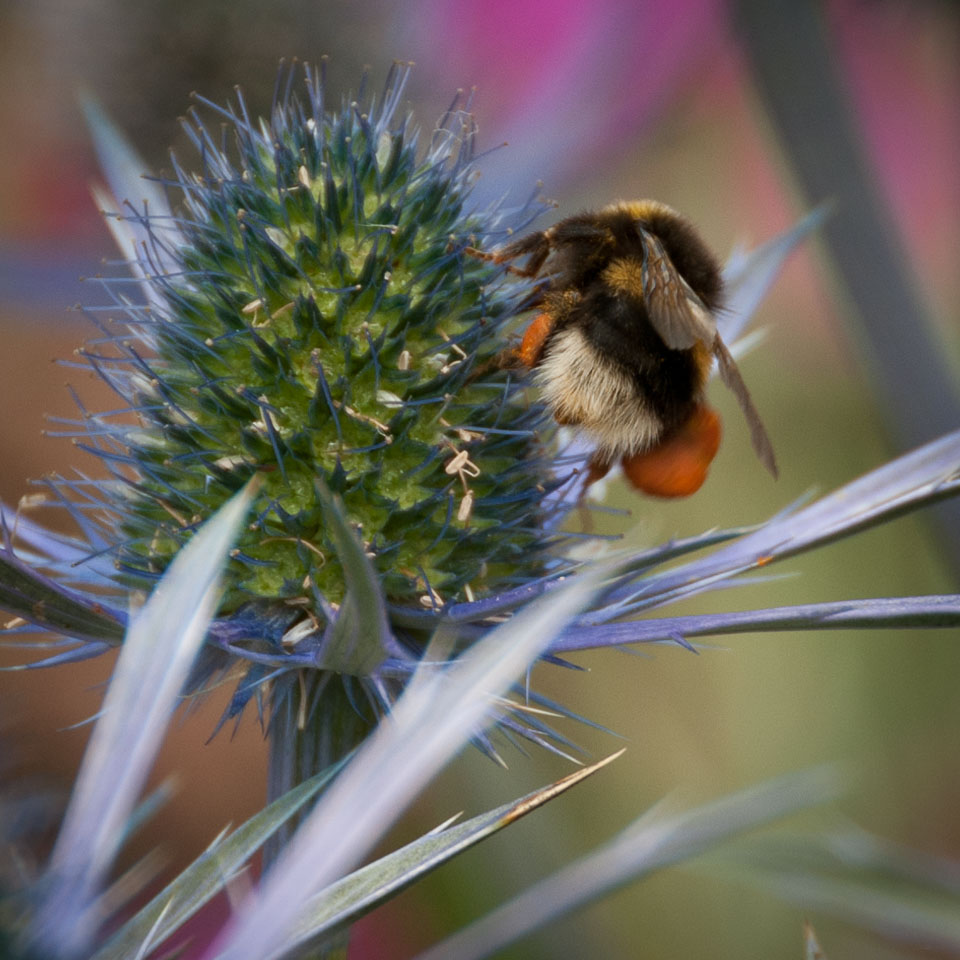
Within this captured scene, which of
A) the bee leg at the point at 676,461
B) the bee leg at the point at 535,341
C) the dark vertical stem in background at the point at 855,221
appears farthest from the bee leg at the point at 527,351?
the dark vertical stem in background at the point at 855,221

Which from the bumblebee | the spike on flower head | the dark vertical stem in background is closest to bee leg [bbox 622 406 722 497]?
the bumblebee

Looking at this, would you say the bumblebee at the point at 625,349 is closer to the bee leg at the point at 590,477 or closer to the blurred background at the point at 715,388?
the bee leg at the point at 590,477

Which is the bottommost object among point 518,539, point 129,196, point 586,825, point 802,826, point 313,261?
point 802,826

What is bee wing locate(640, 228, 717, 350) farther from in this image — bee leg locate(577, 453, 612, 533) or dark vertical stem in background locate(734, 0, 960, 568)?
dark vertical stem in background locate(734, 0, 960, 568)

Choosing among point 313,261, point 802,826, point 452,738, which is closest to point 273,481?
point 313,261

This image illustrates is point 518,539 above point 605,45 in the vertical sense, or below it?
below

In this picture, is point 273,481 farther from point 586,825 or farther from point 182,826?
point 182,826

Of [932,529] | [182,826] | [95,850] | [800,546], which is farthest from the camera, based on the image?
[182,826]
